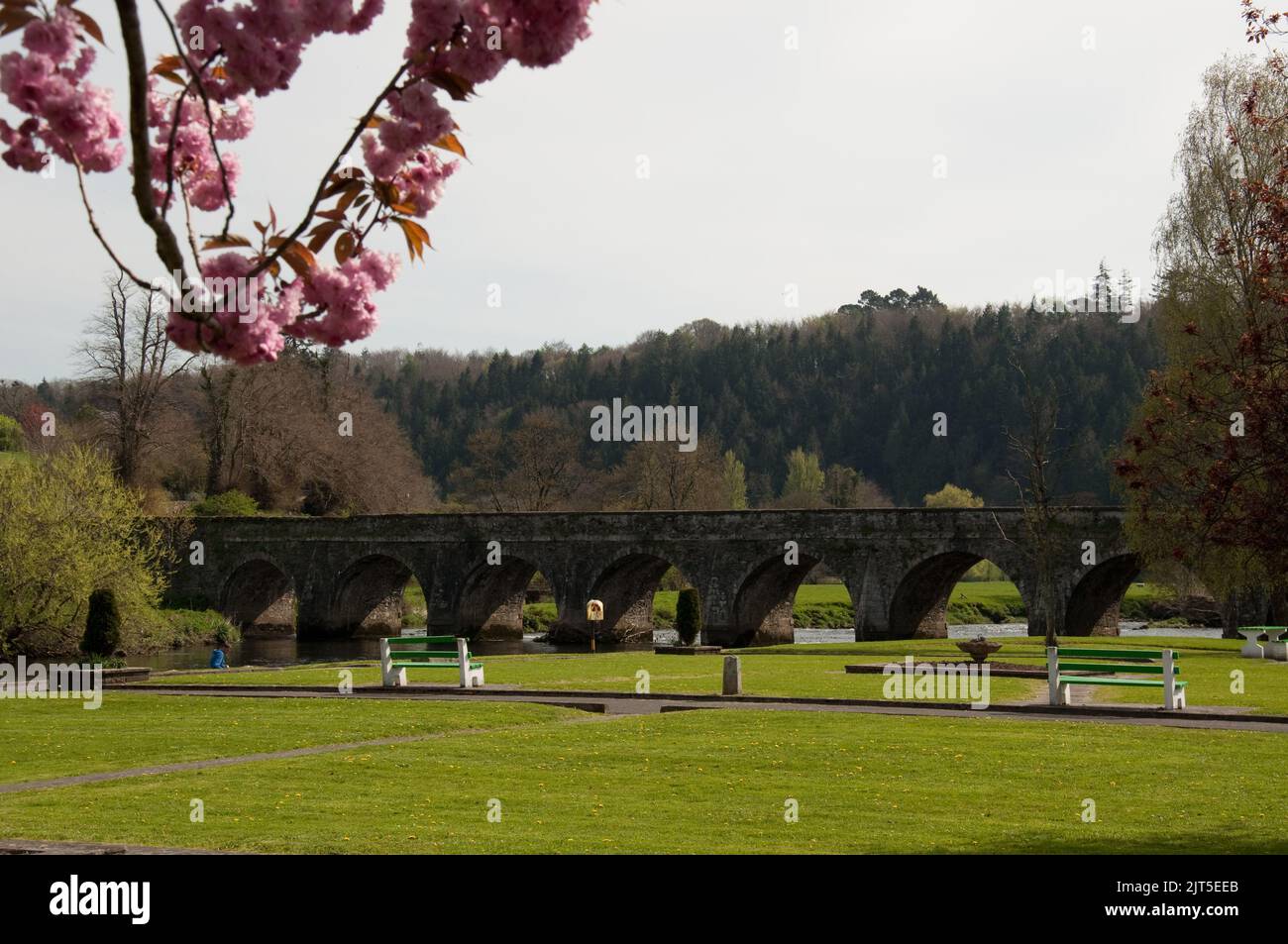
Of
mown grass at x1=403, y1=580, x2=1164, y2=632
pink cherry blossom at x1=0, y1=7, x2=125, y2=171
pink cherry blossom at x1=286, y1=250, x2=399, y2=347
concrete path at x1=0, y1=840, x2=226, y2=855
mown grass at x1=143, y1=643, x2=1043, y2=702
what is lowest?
mown grass at x1=403, y1=580, x2=1164, y2=632

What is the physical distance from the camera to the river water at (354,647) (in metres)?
49.6

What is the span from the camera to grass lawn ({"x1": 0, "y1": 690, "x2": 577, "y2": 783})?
60.1 ft

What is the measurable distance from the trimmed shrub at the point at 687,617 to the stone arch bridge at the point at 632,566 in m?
7.78

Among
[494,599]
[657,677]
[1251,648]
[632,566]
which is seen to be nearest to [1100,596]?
[1251,648]

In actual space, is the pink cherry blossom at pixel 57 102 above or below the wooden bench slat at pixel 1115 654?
above

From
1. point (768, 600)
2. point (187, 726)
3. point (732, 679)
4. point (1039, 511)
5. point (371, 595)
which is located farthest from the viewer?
point (371, 595)

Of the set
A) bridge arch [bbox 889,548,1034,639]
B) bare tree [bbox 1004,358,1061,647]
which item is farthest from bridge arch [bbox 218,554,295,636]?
bare tree [bbox 1004,358,1061,647]

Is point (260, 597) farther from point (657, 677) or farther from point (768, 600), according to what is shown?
point (657, 677)

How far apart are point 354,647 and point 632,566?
37.9 feet

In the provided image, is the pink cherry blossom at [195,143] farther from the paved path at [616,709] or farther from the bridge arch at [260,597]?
the bridge arch at [260,597]

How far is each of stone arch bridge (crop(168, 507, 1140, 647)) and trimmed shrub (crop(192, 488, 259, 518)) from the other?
283cm

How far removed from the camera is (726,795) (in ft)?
47.5

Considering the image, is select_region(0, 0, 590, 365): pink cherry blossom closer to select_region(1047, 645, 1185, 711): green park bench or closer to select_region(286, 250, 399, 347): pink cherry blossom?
select_region(286, 250, 399, 347): pink cherry blossom

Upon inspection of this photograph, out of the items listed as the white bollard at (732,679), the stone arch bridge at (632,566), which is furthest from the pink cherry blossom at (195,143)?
the stone arch bridge at (632,566)
